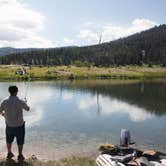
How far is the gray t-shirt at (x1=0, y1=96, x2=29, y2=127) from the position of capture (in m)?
13.0

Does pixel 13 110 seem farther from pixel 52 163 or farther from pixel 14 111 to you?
pixel 52 163

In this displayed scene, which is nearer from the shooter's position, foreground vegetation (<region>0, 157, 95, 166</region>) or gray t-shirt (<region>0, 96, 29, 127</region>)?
foreground vegetation (<region>0, 157, 95, 166</region>)

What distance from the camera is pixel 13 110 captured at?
42.8ft

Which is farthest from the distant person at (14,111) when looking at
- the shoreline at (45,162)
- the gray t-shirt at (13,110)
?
the shoreline at (45,162)

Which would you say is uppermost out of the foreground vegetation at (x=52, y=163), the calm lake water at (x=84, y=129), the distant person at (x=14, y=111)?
the distant person at (x=14, y=111)

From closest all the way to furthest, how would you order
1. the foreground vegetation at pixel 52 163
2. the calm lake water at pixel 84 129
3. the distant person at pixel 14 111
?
the foreground vegetation at pixel 52 163 < the distant person at pixel 14 111 < the calm lake water at pixel 84 129

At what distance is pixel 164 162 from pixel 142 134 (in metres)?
12.5

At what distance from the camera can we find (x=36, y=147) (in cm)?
2000

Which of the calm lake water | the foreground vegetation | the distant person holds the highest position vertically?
the distant person

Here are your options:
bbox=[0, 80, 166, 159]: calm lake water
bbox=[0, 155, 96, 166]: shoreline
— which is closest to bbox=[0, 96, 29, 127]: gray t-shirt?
bbox=[0, 155, 96, 166]: shoreline

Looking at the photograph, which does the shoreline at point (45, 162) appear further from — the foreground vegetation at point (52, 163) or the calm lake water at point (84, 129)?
the calm lake water at point (84, 129)

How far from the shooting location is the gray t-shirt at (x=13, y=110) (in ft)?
42.8

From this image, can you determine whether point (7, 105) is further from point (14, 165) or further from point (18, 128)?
point (14, 165)

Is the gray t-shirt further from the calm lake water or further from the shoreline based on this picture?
the calm lake water
